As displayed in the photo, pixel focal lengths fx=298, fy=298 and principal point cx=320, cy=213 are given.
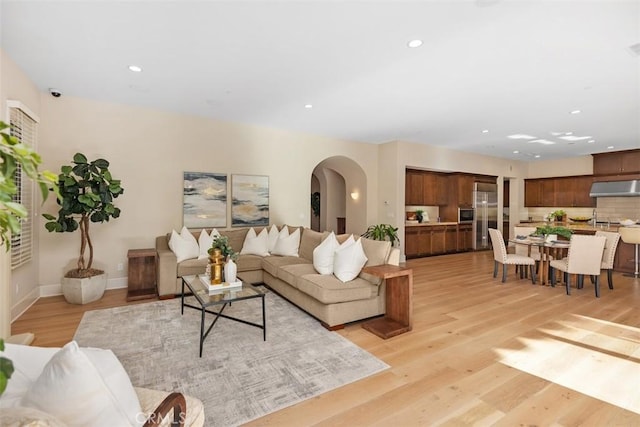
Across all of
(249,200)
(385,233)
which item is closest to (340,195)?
(385,233)

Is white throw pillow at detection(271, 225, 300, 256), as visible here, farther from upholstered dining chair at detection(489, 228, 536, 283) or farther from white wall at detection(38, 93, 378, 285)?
upholstered dining chair at detection(489, 228, 536, 283)

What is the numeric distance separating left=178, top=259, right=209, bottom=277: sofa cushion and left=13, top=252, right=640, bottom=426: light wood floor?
932mm

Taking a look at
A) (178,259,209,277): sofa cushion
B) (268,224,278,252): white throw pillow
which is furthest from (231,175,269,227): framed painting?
(178,259,209,277): sofa cushion

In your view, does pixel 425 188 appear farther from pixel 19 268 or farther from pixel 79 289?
pixel 19 268

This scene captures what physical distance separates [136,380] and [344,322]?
1.96 m

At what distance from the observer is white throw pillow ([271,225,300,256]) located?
16.7ft

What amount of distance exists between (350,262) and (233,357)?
156cm

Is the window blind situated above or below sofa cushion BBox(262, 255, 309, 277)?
above

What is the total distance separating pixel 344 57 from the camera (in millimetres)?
3174

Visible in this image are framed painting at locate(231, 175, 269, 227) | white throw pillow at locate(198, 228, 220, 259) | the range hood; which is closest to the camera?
white throw pillow at locate(198, 228, 220, 259)

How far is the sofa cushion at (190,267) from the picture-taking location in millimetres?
4328

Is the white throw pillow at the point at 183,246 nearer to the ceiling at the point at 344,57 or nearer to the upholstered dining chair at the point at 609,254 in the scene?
the ceiling at the point at 344,57

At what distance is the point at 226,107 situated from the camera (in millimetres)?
4844

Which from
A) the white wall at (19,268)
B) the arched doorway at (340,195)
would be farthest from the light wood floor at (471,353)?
the arched doorway at (340,195)
